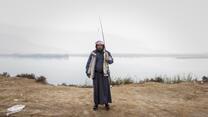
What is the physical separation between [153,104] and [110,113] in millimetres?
1883

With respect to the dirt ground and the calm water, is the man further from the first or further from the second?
the calm water

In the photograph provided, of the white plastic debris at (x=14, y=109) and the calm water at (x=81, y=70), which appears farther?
the calm water at (x=81, y=70)

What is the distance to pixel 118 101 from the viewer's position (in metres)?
11.9

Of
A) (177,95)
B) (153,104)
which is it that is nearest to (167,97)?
(177,95)

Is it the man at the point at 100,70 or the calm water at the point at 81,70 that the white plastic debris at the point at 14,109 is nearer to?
the man at the point at 100,70

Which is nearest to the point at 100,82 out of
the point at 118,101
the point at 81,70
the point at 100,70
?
the point at 100,70

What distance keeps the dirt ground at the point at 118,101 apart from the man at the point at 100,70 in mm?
484

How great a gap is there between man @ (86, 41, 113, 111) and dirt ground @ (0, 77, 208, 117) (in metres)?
0.48

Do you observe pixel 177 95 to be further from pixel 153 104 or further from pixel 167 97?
pixel 153 104

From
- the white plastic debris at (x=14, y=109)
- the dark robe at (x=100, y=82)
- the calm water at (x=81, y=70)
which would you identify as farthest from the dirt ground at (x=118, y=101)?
the calm water at (x=81, y=70)

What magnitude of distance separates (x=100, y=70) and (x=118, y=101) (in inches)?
75.5

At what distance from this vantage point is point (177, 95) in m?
13.6

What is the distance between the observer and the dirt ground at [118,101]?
10508mm

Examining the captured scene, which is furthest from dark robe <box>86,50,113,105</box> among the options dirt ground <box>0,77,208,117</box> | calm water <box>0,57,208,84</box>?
calm water <box>0,57,208,84</box>
